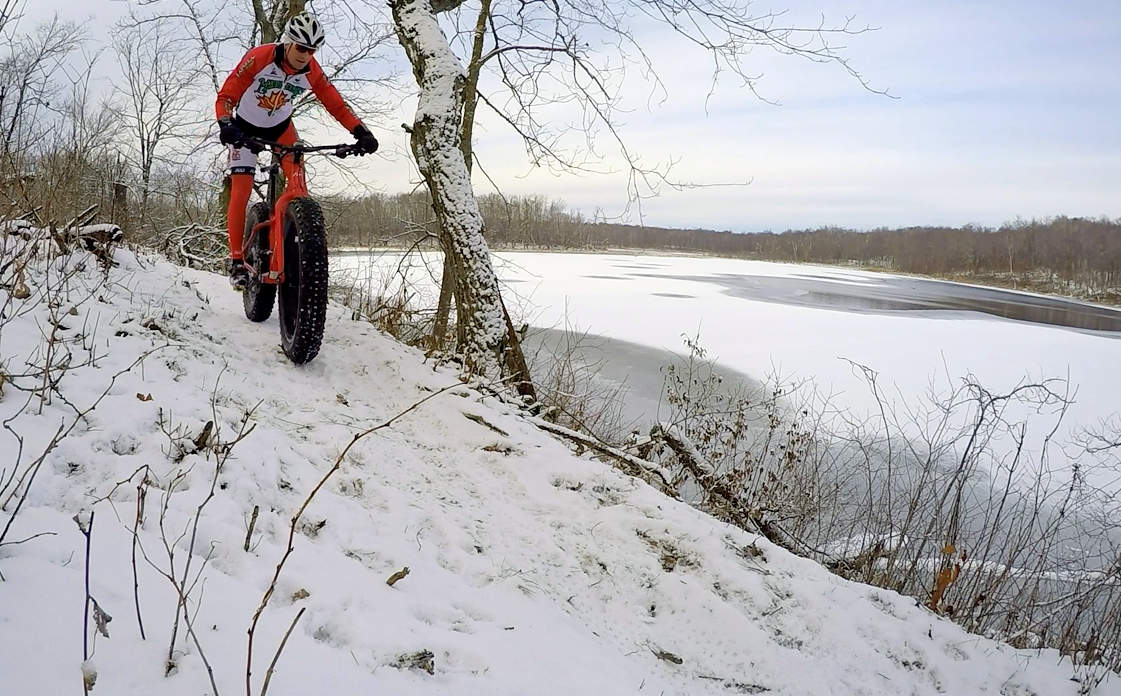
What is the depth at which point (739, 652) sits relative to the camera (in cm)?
239

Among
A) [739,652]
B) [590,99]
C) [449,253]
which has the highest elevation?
[590,99]

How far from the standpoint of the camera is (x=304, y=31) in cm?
381

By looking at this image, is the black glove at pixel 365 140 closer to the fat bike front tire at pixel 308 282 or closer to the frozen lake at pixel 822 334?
the fat bike front tire at pixel 308 282

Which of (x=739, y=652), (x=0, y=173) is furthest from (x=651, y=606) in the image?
(x=0, y=173)

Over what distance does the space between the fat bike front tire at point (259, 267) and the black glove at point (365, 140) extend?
827 mm

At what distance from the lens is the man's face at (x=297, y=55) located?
155 inches

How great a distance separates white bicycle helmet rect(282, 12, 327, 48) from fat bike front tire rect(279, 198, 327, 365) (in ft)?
3.09

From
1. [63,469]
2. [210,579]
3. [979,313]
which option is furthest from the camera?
[979,313]

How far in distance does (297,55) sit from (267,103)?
48 cm

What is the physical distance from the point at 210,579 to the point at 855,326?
19.7 metres

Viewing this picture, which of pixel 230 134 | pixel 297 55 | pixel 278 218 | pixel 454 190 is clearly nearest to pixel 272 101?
pixel 297 55

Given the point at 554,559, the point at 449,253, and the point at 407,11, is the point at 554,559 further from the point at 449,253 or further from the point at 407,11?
the point at 407,11

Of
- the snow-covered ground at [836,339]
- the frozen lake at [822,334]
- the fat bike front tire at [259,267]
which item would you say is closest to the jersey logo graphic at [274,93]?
the fat bike front tire at [259,267]

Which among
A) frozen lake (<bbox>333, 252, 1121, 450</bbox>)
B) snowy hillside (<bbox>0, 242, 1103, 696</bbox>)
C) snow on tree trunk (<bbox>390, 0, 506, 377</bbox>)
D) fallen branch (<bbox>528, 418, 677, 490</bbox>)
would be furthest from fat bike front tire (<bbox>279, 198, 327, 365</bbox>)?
frozen lake (<bbox>333, 252, 1121, 450</bbox>)
